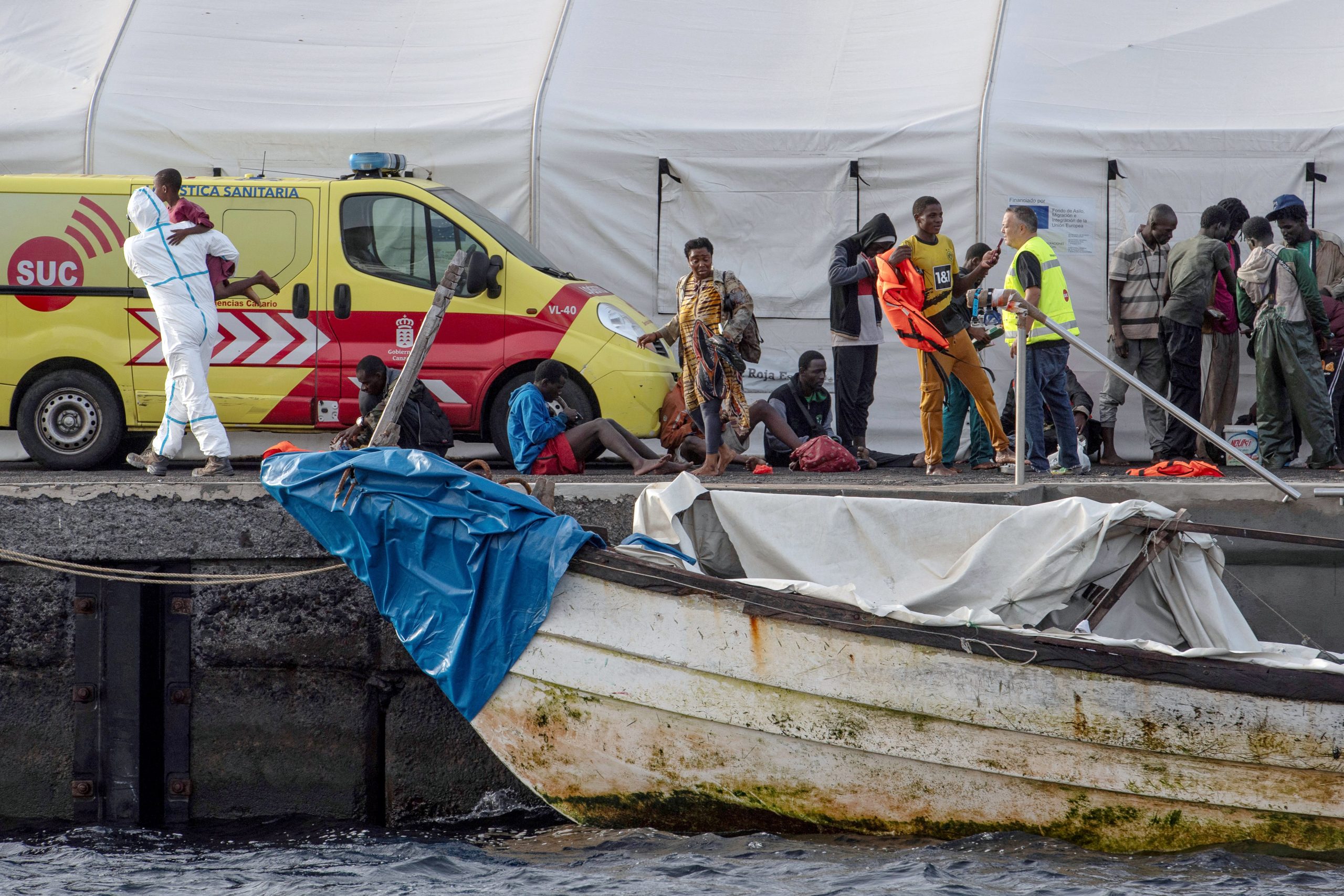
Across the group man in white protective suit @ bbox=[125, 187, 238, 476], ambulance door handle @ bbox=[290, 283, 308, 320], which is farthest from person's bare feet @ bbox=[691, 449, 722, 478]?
ambulance door handle @ bbox=[290, 283, 308, 320]

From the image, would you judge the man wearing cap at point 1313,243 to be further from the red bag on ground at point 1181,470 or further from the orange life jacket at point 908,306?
the orange life jacket at point 908,306

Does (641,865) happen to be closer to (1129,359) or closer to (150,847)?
(150,847)

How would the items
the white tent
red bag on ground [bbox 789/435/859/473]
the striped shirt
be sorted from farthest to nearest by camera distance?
the white tent, the striped shirt, red bag on ground [bbox 789/435/859/473]

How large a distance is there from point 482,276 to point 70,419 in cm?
287

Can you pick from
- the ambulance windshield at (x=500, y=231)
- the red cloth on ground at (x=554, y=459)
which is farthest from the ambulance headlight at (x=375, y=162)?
the red cloth on ground at (x=554, y=459)

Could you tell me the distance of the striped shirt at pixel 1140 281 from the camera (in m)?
9.87

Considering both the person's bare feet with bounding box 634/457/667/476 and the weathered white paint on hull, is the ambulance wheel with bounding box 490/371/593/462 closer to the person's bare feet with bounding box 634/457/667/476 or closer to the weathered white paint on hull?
the person's bare feet with bounding box 634/457/667/476

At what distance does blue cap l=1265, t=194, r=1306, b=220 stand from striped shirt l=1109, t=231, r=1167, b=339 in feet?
2.26

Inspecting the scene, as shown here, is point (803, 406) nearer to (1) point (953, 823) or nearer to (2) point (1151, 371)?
(2) point (1151, 371)

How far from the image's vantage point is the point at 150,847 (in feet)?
18.9

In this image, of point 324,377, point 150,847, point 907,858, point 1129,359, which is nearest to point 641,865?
point 907,858

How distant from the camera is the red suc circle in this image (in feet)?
30.8

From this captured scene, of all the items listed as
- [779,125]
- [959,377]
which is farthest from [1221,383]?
[779,125]

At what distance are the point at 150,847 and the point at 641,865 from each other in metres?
2.00
